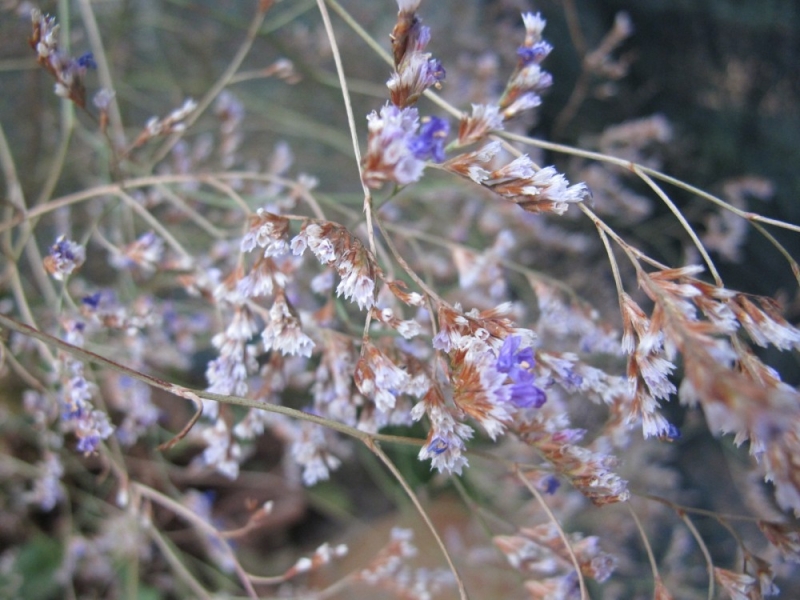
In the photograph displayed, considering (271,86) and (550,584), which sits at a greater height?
(271,86)

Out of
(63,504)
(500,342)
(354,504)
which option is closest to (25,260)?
(63,504)

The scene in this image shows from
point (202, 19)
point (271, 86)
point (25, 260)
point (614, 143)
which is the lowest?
point (614, 143)

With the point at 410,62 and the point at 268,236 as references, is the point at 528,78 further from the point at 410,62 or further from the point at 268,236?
the point at 268,236

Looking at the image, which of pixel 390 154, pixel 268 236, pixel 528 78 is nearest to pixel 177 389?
pixel 268 236

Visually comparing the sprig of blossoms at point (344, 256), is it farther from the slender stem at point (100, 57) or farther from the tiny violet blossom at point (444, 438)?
the slender stem at point (100, 57)

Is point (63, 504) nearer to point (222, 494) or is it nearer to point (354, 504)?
point (222, 494)

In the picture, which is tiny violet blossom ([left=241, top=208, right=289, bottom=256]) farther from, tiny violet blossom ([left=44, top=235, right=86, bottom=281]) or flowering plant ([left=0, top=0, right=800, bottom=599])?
tiny violet blossom ([left=44, top=235, right=86, bottom=281])

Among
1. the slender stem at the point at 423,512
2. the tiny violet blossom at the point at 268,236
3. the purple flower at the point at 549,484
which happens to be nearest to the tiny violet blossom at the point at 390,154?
the tiny violet blossom at the point at 268,236
